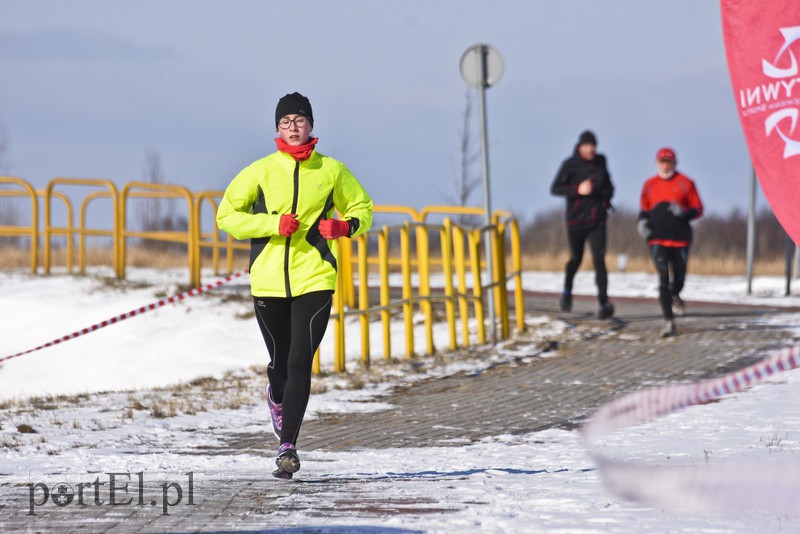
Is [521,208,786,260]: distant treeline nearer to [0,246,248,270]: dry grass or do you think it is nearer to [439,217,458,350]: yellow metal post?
[0,246,248,270]: dry grass

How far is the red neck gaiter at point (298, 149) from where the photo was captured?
5688 mm

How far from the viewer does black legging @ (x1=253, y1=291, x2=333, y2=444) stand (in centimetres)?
573

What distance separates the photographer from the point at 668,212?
37.5 feet

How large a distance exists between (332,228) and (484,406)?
11.3 ft

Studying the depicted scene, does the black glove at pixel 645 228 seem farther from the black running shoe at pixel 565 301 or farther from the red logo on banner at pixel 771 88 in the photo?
the red logo on banner at pixel 771 88

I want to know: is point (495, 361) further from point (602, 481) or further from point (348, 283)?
point (602, 481)

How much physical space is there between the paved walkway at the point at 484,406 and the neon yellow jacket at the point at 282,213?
0.92 meters

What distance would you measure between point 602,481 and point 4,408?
16.9 feet

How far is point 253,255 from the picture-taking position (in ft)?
19.1

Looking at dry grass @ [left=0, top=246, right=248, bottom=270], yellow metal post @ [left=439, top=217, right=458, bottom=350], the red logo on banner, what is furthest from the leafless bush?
the red logo on banner

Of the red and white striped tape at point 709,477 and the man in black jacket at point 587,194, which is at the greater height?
the man in black jacket at point 587,194

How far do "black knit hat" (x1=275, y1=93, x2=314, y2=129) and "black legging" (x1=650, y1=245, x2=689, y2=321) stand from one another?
20.7 feet

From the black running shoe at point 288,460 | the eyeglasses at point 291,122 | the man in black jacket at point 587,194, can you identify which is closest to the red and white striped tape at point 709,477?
the black running shoe at point 288,460

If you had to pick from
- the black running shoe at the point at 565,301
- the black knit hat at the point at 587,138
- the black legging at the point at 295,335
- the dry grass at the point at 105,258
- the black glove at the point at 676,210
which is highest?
the black knit hat at the point at 587,138
